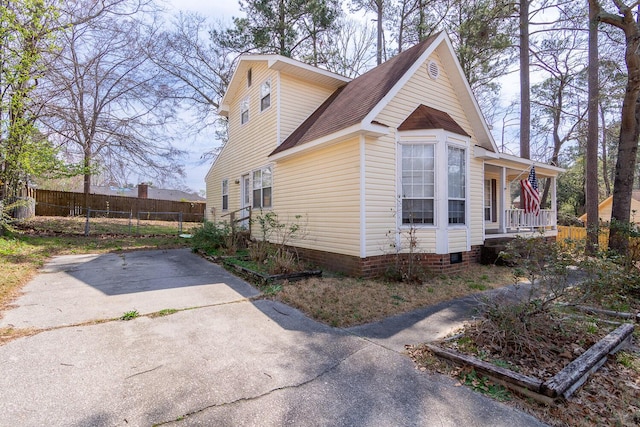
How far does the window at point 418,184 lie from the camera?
7.54 metres

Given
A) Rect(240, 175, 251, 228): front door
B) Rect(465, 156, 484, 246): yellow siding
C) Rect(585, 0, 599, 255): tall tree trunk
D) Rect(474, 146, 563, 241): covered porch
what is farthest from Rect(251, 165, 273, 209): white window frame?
Rect(585, 0, 599, 255): tall tree trunk

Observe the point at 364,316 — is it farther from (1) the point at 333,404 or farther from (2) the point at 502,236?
(2) the point at 502,236

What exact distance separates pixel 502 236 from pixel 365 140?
6194 mm

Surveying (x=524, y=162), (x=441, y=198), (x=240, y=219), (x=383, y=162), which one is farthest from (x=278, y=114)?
(x=524, y=162)

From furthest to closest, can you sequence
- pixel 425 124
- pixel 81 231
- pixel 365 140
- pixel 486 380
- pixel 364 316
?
pixel 81 231, pixel 425 124, pixel 365 140, pixel 364 316, pixel 486 380

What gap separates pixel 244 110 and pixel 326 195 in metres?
6.97

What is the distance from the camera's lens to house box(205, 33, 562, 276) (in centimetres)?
712

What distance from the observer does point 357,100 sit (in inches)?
327

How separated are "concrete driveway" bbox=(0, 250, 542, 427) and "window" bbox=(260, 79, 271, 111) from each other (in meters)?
7.75

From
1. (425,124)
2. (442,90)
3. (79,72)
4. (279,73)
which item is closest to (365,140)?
(425,124)

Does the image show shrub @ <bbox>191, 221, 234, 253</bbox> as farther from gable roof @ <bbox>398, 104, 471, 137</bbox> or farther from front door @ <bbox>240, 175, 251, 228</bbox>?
gable roof @ <bbox>398, 104, 471, 137</bbox>

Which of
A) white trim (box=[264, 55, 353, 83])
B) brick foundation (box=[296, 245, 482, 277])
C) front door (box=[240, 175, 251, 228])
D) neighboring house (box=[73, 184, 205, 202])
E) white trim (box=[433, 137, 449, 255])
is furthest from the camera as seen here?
neighboring house (box=[73, 184, 205, 202])

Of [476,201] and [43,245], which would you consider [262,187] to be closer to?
[476,201]

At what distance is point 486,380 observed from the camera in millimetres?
3041
